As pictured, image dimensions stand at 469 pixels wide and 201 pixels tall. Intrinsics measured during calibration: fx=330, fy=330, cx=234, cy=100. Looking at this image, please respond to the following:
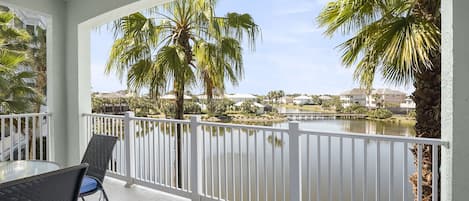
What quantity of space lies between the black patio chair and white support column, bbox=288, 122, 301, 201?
1637 millimetres

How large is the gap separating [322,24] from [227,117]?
4.83 m

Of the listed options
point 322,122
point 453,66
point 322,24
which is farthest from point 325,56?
point 453,66

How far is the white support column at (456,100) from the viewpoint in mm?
2252

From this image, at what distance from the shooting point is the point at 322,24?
393 cm

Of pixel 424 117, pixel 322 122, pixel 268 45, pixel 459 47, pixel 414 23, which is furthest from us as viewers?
pixel 268 45

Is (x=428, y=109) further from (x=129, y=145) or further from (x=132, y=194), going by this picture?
(x=129, y=145)

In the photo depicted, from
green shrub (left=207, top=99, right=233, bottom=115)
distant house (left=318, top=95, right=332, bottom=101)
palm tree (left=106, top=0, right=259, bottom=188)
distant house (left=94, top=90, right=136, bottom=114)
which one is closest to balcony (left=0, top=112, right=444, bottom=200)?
palm tree (left=106, top=0, right=259, bottom=188)

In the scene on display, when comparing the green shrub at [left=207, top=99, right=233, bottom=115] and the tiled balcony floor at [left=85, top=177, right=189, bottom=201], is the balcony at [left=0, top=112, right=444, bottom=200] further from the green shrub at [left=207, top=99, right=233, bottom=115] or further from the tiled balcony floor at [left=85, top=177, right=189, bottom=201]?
the green shrub at [left=207, top=99, right=233, bottom=115]

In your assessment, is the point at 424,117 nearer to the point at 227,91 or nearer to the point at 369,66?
the point at 369,66

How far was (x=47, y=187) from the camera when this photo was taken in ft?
4.83

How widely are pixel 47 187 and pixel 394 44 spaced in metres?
3.09

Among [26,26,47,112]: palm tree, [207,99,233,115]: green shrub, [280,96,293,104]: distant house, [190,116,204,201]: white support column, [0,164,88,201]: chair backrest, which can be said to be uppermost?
[26,26,47,112]: palm tree

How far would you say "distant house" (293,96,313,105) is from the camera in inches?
317

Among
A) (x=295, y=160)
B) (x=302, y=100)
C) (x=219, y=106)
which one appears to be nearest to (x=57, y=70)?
(x=219, y=106)
